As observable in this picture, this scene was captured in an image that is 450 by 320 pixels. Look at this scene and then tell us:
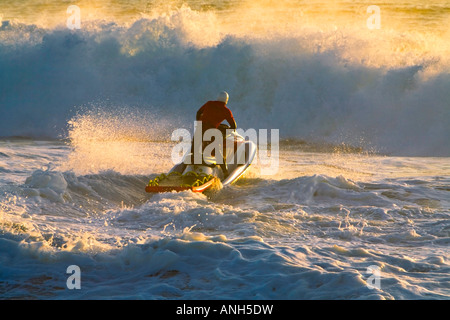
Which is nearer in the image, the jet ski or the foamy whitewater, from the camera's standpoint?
the foamy whitewater

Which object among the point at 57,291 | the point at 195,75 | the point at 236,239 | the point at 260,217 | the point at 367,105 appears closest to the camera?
the point at 57,291

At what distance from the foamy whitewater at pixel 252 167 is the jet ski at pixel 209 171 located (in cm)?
26

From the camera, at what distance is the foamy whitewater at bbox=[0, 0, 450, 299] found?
623 centimetres

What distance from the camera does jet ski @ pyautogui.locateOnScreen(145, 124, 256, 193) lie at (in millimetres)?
10477

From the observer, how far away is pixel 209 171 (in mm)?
11156

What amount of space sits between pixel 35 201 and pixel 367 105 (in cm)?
1496

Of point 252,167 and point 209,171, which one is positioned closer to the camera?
point 209,171

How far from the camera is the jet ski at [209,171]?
1048 centimetres

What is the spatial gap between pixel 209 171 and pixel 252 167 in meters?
3.01

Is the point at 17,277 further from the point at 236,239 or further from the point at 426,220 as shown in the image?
the point at 426,220

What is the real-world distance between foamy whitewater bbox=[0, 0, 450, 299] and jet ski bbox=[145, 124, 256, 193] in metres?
0.26
